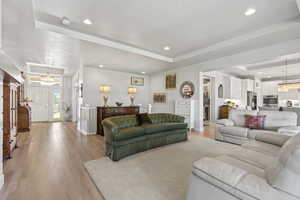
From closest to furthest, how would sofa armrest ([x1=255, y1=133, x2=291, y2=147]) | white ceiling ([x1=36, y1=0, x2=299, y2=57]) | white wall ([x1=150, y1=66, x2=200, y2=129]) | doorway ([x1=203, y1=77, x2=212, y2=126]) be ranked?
sofa armrest ([x1=255, y1=133, x2=291, y2=147]) < white ceiling ([x1=36, y1=0, x2=299, y2=57]) < white wall ([x1=150, y1=66, x2=200, y2=129]) < doorway ([x1=203, y1=77, x2=212, y2=126])

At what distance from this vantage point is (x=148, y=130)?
3.35 m

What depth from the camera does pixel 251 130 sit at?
356 cm

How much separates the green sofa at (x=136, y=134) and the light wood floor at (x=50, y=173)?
0.55 meters

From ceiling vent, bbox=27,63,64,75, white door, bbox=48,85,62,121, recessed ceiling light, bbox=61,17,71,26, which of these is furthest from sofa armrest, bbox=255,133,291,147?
white door, bbox=48,85,62,121

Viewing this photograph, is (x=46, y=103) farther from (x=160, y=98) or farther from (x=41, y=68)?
(x=160, y=98)

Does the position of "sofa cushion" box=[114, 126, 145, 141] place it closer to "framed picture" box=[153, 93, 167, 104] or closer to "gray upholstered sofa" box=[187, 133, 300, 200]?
"gray upholstered sofa" box=[187, 133, 300, 200]

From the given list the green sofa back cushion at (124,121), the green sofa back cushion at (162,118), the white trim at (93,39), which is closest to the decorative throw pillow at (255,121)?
the green sofa back cushion at (162,118)

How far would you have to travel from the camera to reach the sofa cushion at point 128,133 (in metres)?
2.82

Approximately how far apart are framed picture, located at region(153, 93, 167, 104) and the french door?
5.75 meters

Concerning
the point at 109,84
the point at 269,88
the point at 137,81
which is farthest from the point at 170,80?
the point at 269,88

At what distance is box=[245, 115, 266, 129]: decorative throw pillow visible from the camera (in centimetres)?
366

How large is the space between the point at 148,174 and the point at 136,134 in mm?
982

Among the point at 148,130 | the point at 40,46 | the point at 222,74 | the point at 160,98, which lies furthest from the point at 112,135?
the point at 222,74

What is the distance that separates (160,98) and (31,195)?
5.97 m
